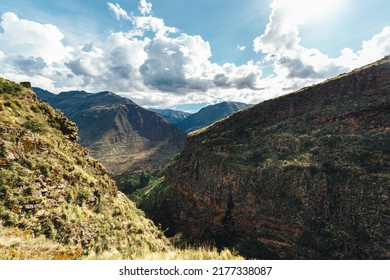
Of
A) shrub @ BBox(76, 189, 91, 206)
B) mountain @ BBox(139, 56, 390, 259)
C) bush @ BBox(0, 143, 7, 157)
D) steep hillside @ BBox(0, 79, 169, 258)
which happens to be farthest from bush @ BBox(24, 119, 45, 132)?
mountain @ BBox(139, 56, 390, 259)

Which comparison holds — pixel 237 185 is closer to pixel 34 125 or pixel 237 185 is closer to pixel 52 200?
pixel 34 125

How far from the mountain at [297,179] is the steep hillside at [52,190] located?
16.0 meters

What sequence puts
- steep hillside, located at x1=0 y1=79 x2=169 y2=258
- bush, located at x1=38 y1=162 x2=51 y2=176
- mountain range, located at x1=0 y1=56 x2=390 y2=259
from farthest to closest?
bush, located at x1=38 y1=162 x2=51 y2=176, mountain range, located at x1=0 y1=56 x2=390 y2=259, steep hillside, located at x1=0 y1=79 x2=169 y2=258

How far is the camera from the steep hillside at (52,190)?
9875 mm

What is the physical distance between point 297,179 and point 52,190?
84.2 ft

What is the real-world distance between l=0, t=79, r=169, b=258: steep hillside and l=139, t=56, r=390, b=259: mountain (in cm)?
1604

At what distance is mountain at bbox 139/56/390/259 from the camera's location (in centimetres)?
2334

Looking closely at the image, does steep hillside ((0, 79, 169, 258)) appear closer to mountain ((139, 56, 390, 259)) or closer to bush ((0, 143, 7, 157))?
bush ((0, 143, 7, 157))

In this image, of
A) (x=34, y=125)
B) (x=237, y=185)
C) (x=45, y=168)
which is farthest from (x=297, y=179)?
(x=34, y=125)

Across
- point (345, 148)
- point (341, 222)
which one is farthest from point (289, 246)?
point (345, 148)

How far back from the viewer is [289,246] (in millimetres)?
25641

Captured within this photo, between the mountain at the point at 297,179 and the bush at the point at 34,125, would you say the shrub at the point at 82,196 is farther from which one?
the mountain at the point at 297,179

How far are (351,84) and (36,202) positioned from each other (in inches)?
1728

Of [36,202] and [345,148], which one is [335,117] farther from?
[36,202]
